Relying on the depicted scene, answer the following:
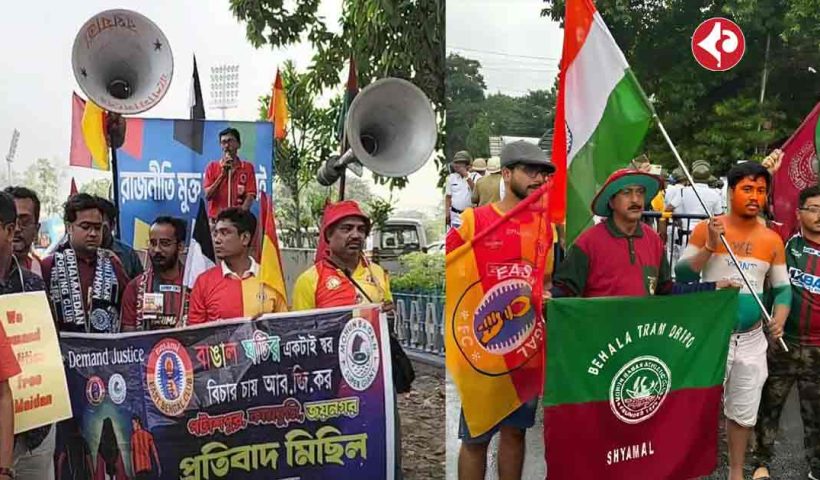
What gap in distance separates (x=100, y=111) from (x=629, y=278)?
2378 millimetres

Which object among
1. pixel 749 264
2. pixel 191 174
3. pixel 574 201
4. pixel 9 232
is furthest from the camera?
pixel 749 264

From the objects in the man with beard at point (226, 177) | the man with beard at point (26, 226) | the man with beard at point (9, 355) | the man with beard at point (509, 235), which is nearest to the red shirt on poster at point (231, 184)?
the man with beard at point (226, 177)

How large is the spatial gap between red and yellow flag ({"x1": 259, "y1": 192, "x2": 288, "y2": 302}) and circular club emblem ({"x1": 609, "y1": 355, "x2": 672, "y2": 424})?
152cm

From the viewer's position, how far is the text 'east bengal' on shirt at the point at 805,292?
16.4 feet

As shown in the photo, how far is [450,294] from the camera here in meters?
4.35

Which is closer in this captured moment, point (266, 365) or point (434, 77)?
point (266, 365)

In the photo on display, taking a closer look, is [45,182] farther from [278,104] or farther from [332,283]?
[332,283]

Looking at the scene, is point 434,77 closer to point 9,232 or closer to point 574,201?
point 574,201

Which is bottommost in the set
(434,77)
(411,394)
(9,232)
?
(411,394)

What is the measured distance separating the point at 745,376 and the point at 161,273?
2.91 meters

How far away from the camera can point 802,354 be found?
503cm

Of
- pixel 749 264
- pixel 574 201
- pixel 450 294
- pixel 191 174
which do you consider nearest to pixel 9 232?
pixel 191 174

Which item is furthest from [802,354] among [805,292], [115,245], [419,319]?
[115,245]

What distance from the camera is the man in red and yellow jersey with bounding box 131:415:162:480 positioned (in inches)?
151
